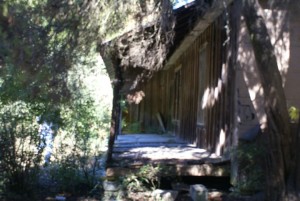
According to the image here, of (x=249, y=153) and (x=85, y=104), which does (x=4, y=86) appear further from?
(x=249, y=153)

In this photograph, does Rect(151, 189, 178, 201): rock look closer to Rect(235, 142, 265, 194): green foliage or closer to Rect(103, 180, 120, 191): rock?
Rect(103, 180, 120, 191): rock

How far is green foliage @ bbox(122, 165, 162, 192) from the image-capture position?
7.70 metres

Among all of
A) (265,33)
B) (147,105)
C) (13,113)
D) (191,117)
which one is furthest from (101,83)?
(265,33)

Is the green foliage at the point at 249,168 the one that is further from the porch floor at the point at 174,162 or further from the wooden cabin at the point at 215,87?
the porch floor at the point at 174,162

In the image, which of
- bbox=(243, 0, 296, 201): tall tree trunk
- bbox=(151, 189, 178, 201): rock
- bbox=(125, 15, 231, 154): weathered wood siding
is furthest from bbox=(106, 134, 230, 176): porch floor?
bbox=(243, 0, 296, 201): tall tree trunk

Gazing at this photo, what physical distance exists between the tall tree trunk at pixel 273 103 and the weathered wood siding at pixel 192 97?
226 cm

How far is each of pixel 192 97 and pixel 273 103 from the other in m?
6.14

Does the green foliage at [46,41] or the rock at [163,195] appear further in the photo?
the rock at [163,195]

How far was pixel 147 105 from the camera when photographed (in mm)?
Result: 18328

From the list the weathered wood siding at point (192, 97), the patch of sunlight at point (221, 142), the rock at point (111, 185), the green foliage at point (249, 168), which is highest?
the weathered wood siding at point (192, 97)

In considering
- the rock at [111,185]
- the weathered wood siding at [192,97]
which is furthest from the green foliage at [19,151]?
the weathered wood siding at [192,97]

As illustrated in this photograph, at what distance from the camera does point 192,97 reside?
12.0 meters

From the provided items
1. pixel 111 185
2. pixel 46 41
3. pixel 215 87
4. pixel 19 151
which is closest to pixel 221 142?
pixel 215 87

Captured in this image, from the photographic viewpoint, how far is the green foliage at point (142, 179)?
25.2 feet
